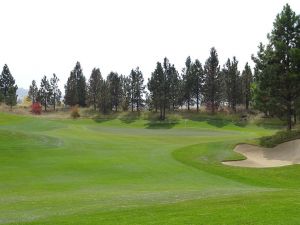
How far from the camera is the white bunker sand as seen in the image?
37.5 meters

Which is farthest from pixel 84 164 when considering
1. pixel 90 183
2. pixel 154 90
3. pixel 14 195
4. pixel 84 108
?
pixel 84 108

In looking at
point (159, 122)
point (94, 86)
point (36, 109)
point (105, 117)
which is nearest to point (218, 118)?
point (159, 122)

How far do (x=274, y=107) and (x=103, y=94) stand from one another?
80.8 m

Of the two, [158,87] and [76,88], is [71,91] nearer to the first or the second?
[76,88]

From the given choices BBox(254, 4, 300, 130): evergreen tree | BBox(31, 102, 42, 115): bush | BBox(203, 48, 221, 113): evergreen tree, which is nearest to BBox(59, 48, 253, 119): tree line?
BBox(203, 48, 221, 113): evergreen tree

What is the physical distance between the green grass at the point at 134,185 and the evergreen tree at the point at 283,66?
5819 millimetres

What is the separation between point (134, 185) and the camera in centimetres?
2620

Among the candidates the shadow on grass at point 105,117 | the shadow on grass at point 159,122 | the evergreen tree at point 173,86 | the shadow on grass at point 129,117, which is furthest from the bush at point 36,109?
the evergreen tree at point 173,86

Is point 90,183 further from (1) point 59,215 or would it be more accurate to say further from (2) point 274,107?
(2) point 274,107

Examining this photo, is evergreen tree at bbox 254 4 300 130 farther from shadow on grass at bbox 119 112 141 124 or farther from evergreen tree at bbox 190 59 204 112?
evergreen tree at bbox 190 59 204 112

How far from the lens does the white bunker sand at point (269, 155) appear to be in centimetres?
3753

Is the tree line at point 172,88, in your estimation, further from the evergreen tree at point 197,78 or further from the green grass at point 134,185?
the green grass at point 134,185

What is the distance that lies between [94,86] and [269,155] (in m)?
99.7

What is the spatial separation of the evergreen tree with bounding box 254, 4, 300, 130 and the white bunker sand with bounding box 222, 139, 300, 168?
6406 mm
